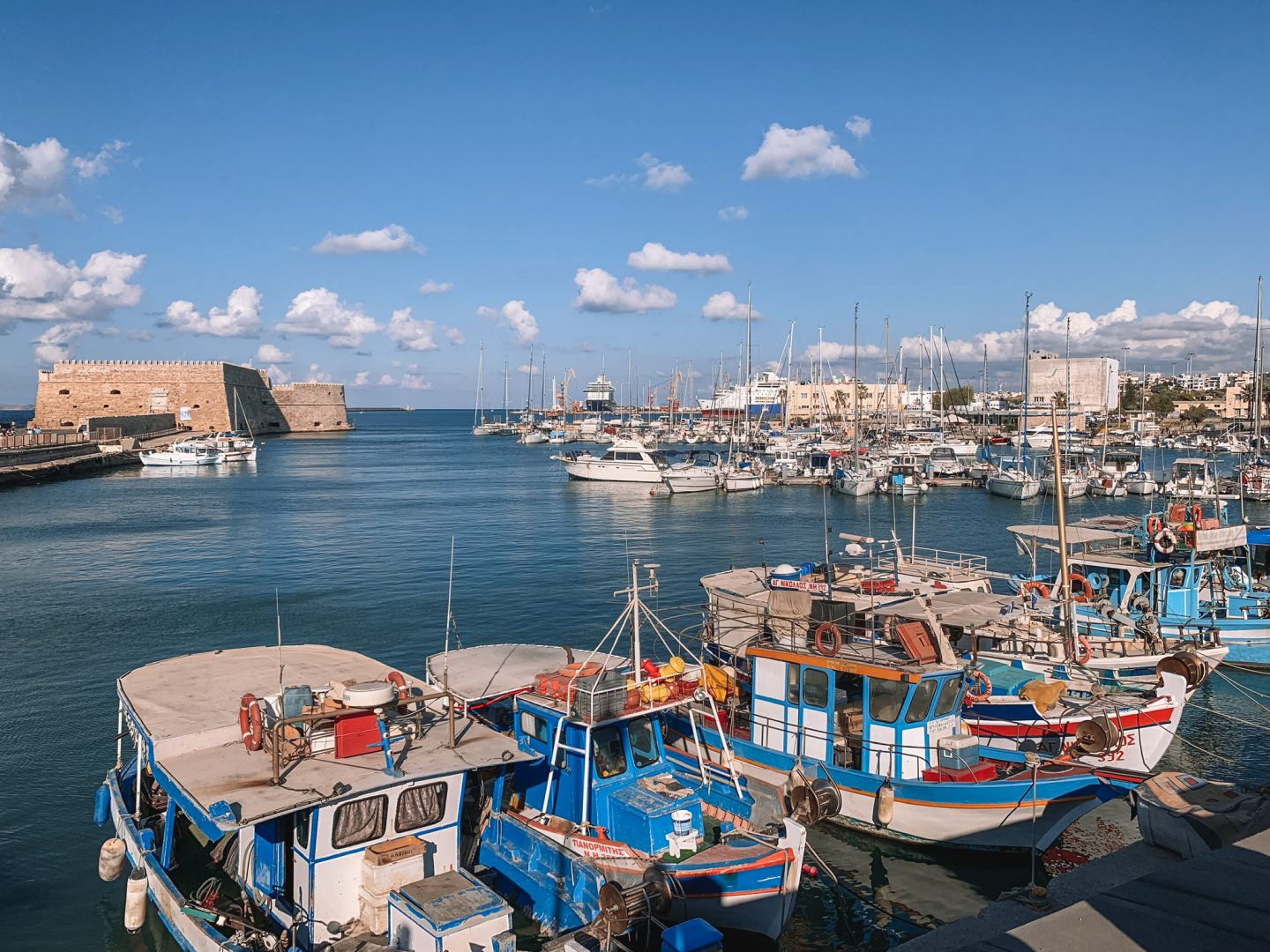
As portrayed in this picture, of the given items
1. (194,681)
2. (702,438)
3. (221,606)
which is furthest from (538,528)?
(702,438)

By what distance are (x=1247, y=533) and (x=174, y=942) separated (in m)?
33.0

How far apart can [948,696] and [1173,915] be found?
1232cm

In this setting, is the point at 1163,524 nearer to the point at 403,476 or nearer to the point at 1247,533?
the point at 1247,533

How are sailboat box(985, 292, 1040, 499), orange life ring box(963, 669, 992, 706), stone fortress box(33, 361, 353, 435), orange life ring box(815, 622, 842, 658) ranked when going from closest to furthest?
orange life ring box(815, 622, 842, 658) → orange life ring box(963, 669, 992, 706) → sailboat box(985, 292, 1040, 499) → stone fortress box(33, 361, 353, 435)

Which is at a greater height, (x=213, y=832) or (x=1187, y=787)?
(x=1187, y=787)

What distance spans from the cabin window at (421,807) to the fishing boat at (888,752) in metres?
4.92

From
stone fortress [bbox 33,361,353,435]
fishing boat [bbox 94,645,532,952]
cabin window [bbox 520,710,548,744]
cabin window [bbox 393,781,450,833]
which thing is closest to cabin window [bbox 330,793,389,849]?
fishing boat [bbox 94,645,532,952]

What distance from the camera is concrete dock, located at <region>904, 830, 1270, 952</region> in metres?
5.06

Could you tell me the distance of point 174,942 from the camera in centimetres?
1490

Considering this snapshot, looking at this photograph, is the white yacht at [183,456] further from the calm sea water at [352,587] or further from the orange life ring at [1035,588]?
the orange life ring at [1035,588]

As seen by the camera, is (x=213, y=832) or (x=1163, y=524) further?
A: (x=1163, y=524)

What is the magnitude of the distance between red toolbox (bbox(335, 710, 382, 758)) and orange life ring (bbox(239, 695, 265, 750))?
40.5 inches

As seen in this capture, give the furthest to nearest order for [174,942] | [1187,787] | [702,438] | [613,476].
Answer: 1. [702,438]
2. [613,476]
3. [174,942]
4. [1187,787]

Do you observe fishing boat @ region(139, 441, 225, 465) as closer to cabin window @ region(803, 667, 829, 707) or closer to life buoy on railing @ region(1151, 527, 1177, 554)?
life buoy on railing @ region(1151, 527, 1177, 554)
